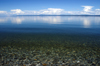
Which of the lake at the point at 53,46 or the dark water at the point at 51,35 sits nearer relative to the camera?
the lake at the point at 53,46

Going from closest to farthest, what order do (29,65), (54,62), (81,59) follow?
1. (29,65)
2. (54,62)
3. (81,59)

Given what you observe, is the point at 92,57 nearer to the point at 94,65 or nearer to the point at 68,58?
the point at 94,65

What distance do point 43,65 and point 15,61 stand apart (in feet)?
9.50

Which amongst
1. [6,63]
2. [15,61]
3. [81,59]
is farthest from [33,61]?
[81,59]

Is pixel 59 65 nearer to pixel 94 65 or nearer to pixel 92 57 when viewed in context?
pixel 94 65

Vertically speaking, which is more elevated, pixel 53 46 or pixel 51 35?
pixel 51 35

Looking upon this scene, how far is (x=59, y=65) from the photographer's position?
8.70 metres

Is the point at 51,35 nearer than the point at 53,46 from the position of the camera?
No

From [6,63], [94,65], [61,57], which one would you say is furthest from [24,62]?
[94,65]

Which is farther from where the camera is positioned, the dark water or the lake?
the dark water

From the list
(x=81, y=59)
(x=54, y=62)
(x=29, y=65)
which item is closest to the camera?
(x=29, y=65)

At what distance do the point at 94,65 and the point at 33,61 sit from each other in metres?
5.85

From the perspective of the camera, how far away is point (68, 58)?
1002 cm

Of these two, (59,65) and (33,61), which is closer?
(59,65)
